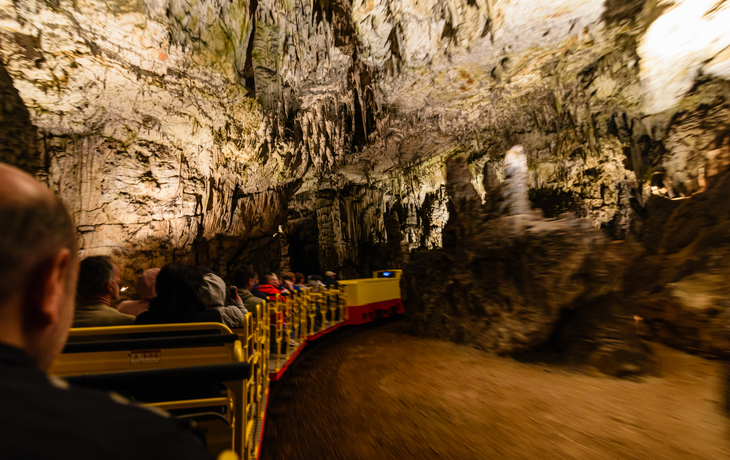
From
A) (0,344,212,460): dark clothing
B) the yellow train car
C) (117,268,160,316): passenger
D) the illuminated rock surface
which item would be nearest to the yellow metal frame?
(117,268,160,316): passenger

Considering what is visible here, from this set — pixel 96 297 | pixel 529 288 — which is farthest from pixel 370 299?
pixel 96 297

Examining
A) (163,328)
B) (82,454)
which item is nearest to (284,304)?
(163,328)

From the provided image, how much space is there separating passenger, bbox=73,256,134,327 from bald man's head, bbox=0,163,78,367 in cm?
205

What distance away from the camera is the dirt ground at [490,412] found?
2.67 m

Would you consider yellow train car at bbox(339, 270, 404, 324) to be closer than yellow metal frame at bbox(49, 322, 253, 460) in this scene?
No

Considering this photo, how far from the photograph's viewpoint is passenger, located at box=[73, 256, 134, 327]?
90.7 inches

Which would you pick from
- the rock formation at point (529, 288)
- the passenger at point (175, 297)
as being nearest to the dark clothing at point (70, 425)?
the passenger at point (175, 297)

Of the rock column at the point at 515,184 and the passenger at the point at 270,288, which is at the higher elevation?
the rock column at the point at 515,184

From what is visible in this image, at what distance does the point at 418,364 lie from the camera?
4.93 meters

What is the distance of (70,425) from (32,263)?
324 millimetres

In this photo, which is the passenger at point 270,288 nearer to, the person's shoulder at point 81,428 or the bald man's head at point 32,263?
the bald man's head at point 32,263

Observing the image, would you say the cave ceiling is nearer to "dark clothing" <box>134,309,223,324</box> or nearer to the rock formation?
the rock formation

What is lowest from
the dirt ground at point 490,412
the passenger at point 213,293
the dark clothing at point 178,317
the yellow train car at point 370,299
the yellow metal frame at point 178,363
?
the dirt ground at point 490,412

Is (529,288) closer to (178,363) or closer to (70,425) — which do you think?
(178,363)
